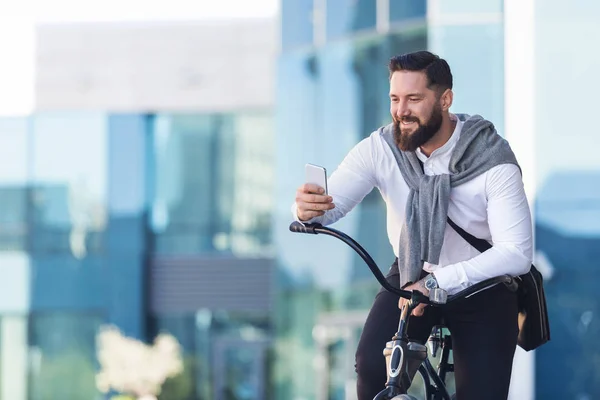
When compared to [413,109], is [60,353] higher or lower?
→ lower

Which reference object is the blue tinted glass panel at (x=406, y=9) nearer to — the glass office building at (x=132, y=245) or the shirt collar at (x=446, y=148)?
the glass office building at (x=132, y=245)

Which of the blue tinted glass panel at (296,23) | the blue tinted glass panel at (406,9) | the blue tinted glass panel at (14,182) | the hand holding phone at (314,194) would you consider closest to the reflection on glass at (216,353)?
the blue tinted glass panel at (14,182)

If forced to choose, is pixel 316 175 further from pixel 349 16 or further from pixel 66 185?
pixel 66 185

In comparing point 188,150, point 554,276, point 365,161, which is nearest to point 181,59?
point 188,150

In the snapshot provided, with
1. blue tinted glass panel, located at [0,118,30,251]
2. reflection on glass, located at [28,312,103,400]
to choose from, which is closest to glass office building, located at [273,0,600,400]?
reflection on glass, located at [28,312,103,400]

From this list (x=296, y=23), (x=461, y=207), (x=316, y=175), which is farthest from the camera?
(x=296, y=23)

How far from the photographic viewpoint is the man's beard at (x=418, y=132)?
3.73m

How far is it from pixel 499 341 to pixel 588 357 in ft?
22.9

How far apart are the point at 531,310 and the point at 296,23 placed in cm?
1332

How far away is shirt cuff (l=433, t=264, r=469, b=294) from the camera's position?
3.49m

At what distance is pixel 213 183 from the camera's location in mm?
24344

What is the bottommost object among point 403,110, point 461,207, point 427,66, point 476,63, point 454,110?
point 461,207

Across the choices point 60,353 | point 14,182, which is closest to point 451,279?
point 60,353

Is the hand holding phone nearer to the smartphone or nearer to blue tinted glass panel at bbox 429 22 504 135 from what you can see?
the smartphone
